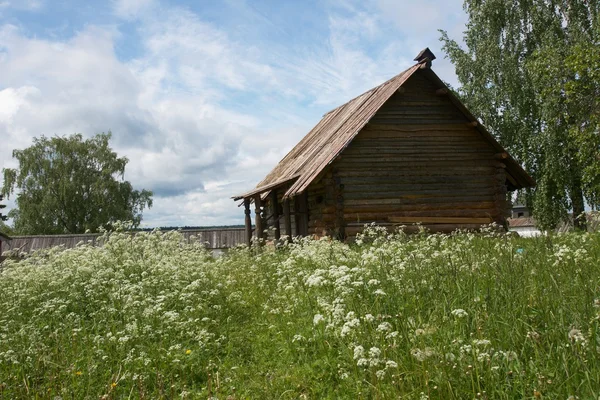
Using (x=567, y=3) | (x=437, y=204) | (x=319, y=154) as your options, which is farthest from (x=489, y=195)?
(x=567, y=3)

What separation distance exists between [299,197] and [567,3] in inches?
530

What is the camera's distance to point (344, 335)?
396 centimetres

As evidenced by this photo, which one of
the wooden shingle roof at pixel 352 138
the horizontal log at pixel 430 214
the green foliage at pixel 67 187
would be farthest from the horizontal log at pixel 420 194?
the green foliage at pixel 67 187

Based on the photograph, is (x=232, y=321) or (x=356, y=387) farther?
(x=232, y=321)

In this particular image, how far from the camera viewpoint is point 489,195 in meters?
15.0

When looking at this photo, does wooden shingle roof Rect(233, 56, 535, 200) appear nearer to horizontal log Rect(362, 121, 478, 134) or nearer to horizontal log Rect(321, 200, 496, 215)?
horizontal log Rect(362, 121, 478, 134)

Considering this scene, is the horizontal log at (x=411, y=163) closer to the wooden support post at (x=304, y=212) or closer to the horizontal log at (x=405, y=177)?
the horizontal log at (x=405, y=177)

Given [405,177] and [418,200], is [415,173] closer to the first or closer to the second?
[405,177]

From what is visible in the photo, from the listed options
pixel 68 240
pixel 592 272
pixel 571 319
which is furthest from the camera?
pixel 68 240

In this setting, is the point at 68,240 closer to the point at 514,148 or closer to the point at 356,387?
the point at 514,148

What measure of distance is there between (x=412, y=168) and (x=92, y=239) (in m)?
21.6

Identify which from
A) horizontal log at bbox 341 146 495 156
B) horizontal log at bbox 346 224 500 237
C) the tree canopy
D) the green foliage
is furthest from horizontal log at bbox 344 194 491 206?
the green foliage

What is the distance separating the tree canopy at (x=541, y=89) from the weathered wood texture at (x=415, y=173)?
4299 millimetres

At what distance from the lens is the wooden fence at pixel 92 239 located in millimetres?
29794
